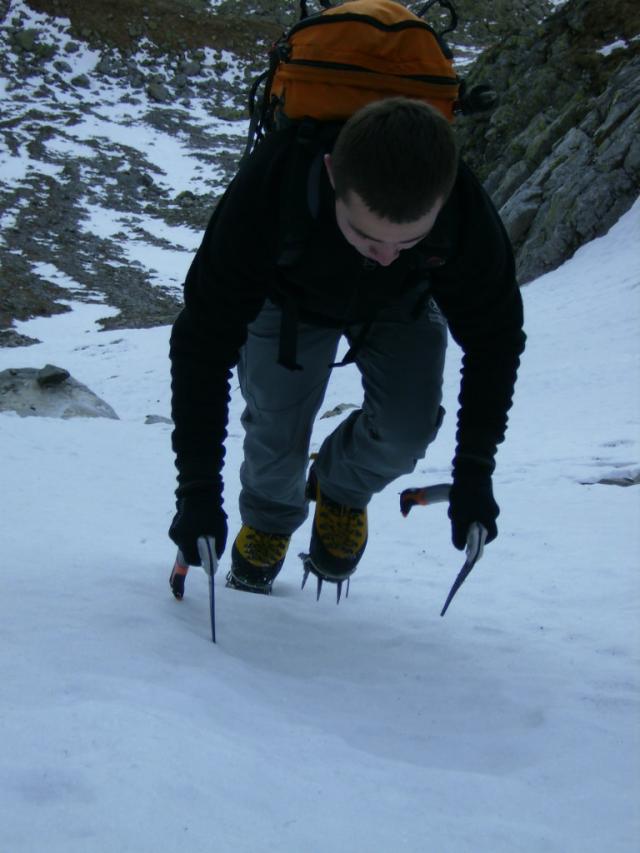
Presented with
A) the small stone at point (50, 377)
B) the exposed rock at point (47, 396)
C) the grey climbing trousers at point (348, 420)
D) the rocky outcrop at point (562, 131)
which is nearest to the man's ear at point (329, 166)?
the grey climbing trousers at point (348, 420)

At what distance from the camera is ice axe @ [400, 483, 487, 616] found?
2.78 m

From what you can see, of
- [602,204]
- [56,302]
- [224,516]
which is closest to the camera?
[224,516]

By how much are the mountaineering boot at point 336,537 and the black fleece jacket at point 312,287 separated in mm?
704

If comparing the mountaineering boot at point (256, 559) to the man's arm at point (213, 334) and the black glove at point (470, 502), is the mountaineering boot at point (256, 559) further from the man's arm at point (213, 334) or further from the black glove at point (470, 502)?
the black glove at point (470, 502)

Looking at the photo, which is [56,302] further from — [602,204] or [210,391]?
[210,391]

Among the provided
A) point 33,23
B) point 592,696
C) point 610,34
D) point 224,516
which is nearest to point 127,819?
point 224,516

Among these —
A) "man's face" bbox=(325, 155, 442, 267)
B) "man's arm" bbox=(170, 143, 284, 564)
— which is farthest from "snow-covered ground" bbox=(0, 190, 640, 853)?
"man's face" bbox=(325, 155, 442, 267)

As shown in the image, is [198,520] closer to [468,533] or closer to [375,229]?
[468,533]

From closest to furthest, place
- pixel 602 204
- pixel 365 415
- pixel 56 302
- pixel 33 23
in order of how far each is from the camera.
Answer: pixel 365 415 → pixel 602 204 → pixel 56 302 → pixel 33 23

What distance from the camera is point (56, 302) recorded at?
2053 cm

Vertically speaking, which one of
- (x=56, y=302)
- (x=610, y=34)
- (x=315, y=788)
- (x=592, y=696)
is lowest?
(x=56, y=302)

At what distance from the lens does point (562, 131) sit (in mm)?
19000

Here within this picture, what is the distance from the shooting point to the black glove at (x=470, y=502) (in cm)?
281

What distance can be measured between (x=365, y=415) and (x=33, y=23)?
4388 cm
